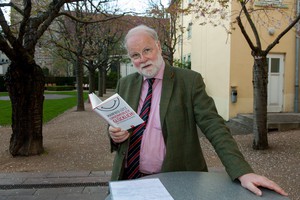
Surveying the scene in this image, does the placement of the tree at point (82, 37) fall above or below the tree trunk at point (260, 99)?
above

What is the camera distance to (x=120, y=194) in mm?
1538

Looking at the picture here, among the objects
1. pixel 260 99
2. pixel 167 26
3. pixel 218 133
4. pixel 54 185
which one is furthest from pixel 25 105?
pixel 167 26

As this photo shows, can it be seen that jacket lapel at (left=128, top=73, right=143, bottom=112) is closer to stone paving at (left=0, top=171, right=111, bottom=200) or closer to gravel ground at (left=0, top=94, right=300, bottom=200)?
stone paving at (left=0, top=171, right=111, bottom=200)

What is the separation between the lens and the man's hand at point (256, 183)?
5.24 ft

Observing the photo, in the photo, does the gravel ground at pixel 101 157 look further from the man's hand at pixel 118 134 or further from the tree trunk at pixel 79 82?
the tree trunk at pixel 79 82

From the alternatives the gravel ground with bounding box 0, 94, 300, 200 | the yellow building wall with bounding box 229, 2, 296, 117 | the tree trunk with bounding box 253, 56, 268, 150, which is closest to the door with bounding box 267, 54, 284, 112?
the yellow building wall with bounding box 229, 2, 296, 117

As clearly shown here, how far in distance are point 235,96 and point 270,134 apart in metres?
2.82

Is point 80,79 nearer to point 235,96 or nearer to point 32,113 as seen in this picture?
point 235,96

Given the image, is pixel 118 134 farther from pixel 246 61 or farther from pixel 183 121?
pixel 246 61

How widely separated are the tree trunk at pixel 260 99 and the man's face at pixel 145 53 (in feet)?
18.6

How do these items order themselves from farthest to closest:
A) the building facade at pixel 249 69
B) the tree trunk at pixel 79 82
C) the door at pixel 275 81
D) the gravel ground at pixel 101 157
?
the tree trunk at pixel 79 82
the door at pixel 275 81
the building facade at pixel 249 69
the gravel ground at pixel 101 157

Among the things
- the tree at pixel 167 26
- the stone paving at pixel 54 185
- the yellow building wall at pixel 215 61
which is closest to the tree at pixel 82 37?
the tree at pixel 167 26

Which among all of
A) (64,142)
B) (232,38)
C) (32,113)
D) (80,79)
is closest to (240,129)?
(232,38)

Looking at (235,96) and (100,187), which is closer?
(100,187)
